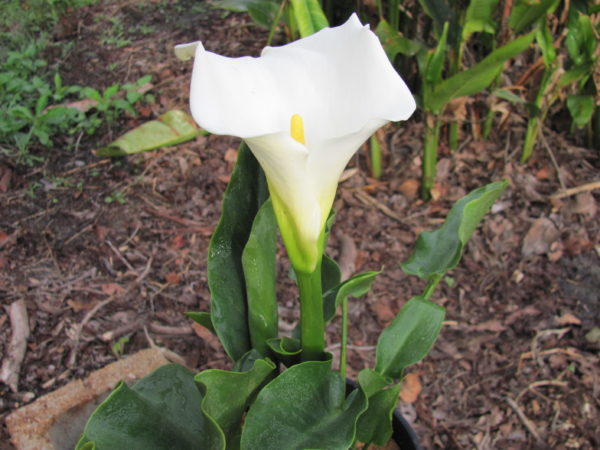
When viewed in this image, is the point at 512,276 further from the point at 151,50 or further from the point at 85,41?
the point at 85,41

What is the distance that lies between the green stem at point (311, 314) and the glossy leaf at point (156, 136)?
77 centimetres

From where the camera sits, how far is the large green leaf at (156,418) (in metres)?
0.66

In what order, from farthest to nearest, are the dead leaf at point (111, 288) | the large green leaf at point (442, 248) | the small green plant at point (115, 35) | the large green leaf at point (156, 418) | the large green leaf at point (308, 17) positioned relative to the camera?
the small green plant at point (115, 35)
the dead leaf at point (111, 288)
the large green leaf at point (308, 17)
the large green leaf at point (442, 248)
the large green leaf at point (156, 418)

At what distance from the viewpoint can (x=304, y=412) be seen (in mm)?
716

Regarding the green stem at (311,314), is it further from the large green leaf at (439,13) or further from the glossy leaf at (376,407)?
the large green leaf at (439,13)

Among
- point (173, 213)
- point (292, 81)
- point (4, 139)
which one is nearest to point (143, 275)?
point (173, 213)

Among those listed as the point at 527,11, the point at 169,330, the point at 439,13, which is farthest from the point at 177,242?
the point at 527,11

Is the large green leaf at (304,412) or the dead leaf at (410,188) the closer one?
the large green leaf at (304,412)

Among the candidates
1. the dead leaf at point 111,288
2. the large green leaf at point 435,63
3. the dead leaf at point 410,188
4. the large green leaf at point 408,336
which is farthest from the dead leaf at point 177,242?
the large green leaf at point 408,336

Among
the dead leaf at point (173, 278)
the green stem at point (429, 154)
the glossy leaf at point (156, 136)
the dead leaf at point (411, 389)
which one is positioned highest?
the glossy leaf at point (156, 136)

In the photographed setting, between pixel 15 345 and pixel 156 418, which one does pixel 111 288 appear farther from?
pixel 156 418

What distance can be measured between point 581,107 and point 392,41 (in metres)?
0.55

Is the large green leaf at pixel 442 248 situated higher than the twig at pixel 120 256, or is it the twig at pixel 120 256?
the large green leaf at pixel 442 248

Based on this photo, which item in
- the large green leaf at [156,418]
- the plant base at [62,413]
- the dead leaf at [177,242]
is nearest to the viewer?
the large green leaf at [156,418]
